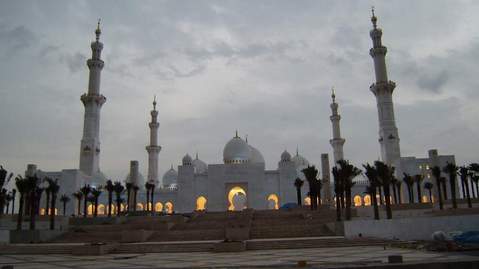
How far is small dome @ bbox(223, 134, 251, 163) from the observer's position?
56.5 meters

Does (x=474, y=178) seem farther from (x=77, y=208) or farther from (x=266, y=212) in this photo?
(x=77, y=208)

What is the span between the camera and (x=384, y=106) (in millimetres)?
49781

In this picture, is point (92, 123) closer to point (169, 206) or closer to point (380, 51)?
point (169, 206)

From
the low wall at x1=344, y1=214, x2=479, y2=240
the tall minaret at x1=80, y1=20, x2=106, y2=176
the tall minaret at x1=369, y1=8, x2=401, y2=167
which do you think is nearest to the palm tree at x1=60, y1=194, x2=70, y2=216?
the tall minaret at x1=80, y1=20, x2=106, y2=176

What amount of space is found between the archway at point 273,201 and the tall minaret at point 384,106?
14515 mm

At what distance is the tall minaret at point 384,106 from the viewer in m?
48.9

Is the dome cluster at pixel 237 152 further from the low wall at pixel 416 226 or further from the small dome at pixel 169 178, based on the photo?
the low wall at pixel 416 226

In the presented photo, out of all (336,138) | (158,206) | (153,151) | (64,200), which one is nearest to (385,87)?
(336,138)

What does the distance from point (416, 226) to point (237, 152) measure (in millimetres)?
39043

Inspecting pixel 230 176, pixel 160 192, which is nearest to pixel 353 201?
pixel 230 176

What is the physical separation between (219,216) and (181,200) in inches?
760

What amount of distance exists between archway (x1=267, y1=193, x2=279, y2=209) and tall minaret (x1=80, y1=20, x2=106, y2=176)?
23.3 metres

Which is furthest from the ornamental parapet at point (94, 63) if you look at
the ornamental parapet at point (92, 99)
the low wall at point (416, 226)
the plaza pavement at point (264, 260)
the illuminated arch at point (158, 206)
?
the low wall at point (416, 226)

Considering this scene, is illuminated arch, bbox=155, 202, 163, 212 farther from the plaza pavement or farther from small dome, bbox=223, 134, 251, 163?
the plaza pavement
